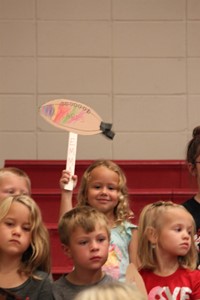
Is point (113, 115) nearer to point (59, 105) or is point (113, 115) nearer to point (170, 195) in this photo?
point (170, 195)

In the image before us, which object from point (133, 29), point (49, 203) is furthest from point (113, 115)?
point (49, 203)

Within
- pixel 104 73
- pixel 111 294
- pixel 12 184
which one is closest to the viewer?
pixel 111 294

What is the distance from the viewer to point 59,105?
10.8 feet

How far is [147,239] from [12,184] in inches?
25.0

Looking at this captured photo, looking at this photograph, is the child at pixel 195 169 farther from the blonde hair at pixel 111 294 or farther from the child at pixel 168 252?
the blonde hair at pixel 111 294

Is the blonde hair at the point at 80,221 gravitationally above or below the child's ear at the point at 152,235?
above

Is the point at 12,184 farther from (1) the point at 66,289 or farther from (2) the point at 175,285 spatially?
(2) the point at 175,285

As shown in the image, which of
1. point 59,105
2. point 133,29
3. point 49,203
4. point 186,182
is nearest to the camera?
point 59,105

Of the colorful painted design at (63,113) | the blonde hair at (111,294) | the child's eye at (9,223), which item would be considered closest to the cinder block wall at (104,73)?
the colorful painted design at (63,113)

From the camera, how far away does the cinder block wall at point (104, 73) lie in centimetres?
532

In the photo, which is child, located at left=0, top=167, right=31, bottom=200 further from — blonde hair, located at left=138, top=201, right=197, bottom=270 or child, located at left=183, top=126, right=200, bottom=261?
child, located at left=183, top=126, right=200, bottom=261

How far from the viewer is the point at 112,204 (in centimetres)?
324

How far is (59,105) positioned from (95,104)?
2.06 m

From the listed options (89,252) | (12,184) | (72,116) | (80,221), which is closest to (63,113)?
(72,116)
